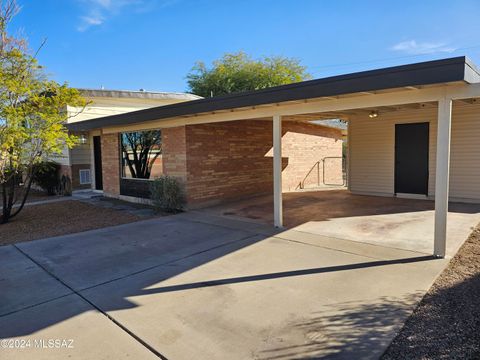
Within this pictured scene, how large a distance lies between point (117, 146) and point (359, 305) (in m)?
9.91

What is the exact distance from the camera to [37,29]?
8.45 metres

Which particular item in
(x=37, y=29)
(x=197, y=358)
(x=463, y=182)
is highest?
(x=37, y=29)

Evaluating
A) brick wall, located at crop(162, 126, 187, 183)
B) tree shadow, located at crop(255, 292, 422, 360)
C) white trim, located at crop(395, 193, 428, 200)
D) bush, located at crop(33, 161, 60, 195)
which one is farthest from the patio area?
bush, located at crop(33, 161, 60, 195)

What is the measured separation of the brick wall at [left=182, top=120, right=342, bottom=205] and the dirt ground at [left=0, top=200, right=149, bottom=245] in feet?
6.91

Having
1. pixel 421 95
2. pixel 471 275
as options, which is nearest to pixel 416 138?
pixel 421 95

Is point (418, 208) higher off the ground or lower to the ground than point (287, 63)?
lower

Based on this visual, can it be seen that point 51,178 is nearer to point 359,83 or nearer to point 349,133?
point 349,133

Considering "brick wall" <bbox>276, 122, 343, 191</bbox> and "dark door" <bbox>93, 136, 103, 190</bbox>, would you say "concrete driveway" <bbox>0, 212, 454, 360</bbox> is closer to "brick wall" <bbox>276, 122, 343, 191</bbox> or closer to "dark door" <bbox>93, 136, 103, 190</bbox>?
"brick wall" <bbox>276, 122, 343, 191</bbox>

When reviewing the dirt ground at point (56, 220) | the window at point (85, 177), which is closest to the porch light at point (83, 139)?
the window at point (85, 177)

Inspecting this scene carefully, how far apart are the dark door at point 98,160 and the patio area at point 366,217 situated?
21.3 feet

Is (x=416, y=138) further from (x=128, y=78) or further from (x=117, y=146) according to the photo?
(x=128, y=78)

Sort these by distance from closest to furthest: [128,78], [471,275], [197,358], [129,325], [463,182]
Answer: [197,358] < [129,325] < [471,275] < [463,182] < [128,78]

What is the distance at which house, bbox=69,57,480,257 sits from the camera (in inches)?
A: 189

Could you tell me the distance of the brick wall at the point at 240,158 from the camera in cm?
941
